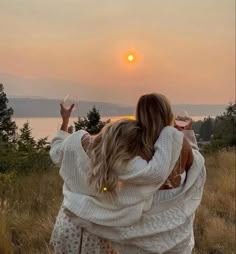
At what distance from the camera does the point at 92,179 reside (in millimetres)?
3648

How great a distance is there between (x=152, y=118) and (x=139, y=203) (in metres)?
0.58

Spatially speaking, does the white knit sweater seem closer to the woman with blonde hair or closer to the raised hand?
the woman with blonde hair

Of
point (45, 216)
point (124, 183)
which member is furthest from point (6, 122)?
point (124, 183)

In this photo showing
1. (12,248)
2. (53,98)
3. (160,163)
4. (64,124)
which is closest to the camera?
(160,163)

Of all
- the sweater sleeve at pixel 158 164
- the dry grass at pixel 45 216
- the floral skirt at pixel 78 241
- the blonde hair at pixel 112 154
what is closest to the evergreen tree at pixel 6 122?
the dry grass at pixel 45 216

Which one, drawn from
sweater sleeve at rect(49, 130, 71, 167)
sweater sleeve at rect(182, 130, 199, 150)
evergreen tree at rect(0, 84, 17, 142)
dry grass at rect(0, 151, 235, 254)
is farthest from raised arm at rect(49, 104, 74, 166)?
evergreen tree at rect(0, 84, 17, 142)

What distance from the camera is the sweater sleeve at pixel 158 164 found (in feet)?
11.6

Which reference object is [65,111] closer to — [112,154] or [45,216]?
[112,154]

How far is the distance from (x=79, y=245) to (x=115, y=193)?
46cm

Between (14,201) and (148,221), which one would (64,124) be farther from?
(14,201)

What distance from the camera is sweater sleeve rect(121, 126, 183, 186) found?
139 inches

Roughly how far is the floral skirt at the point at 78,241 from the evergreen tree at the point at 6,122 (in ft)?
23.4

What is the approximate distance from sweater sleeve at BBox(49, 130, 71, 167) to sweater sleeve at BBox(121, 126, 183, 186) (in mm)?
528

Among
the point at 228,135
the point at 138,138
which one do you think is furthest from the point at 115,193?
the point at 228,135
